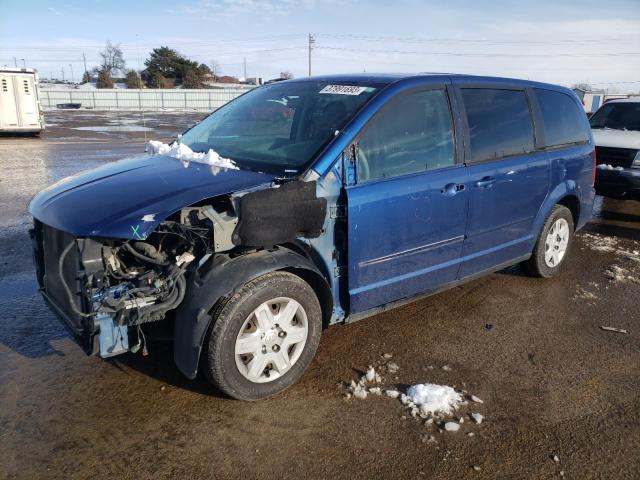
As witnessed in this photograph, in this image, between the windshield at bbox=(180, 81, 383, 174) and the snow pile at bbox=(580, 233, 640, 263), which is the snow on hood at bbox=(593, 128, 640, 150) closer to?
the snow pile at bbox=(580, 233, 640, 263)

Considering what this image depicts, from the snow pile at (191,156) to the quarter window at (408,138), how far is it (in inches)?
34.4

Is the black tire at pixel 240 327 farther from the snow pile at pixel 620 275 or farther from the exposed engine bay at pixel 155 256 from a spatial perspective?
the snow pile at pixel 620 275

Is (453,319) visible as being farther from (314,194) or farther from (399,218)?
(314,194)

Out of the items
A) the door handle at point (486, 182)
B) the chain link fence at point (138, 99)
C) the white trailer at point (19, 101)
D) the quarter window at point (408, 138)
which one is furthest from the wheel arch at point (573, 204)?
the chain link fence at point (138, 99)

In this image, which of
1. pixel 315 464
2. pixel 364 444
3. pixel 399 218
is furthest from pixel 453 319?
pixel 315 464

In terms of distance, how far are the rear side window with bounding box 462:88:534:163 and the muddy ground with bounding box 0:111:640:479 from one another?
136 cm

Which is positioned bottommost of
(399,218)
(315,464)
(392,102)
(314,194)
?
(315,464)

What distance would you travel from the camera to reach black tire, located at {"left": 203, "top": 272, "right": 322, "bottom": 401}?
2799 millimetres

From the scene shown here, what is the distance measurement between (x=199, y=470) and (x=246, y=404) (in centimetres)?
57

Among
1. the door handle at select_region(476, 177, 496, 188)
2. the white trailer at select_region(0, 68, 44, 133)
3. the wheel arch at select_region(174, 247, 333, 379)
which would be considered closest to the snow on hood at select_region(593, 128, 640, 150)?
the door handle at select_region(476, 177, 496, 188)

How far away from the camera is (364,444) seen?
2.71 meters

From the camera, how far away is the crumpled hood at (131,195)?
2.63 m

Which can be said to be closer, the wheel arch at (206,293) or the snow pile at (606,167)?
the wheel arch at (206,293)

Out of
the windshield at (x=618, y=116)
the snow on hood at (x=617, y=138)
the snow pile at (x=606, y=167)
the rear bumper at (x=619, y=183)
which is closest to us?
the rear bumper at (x=619, y=183)
